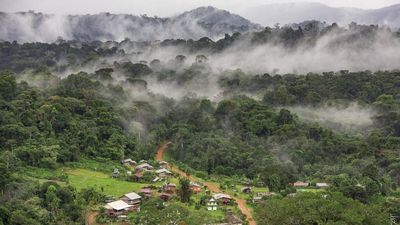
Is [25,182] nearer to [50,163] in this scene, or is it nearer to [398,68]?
[50,163]

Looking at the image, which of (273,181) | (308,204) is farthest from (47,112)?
(308,204)

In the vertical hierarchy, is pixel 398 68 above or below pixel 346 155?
above

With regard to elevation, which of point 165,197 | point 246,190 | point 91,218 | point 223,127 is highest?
point 223,127

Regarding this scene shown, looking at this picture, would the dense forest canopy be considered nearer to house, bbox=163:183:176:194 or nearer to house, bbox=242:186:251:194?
house, bbox=242:186:251:194

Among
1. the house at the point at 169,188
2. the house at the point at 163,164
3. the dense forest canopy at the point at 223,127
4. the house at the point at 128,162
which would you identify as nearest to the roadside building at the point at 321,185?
the dense forest canopy at the point at 223,127

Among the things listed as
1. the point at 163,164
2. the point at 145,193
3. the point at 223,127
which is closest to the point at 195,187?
the point at 145,193

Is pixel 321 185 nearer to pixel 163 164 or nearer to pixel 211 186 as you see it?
pixel 211 186

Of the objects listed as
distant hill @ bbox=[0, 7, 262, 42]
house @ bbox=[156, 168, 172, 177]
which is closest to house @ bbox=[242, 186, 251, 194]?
house @ bbox=[156, 168, 172, 177]
